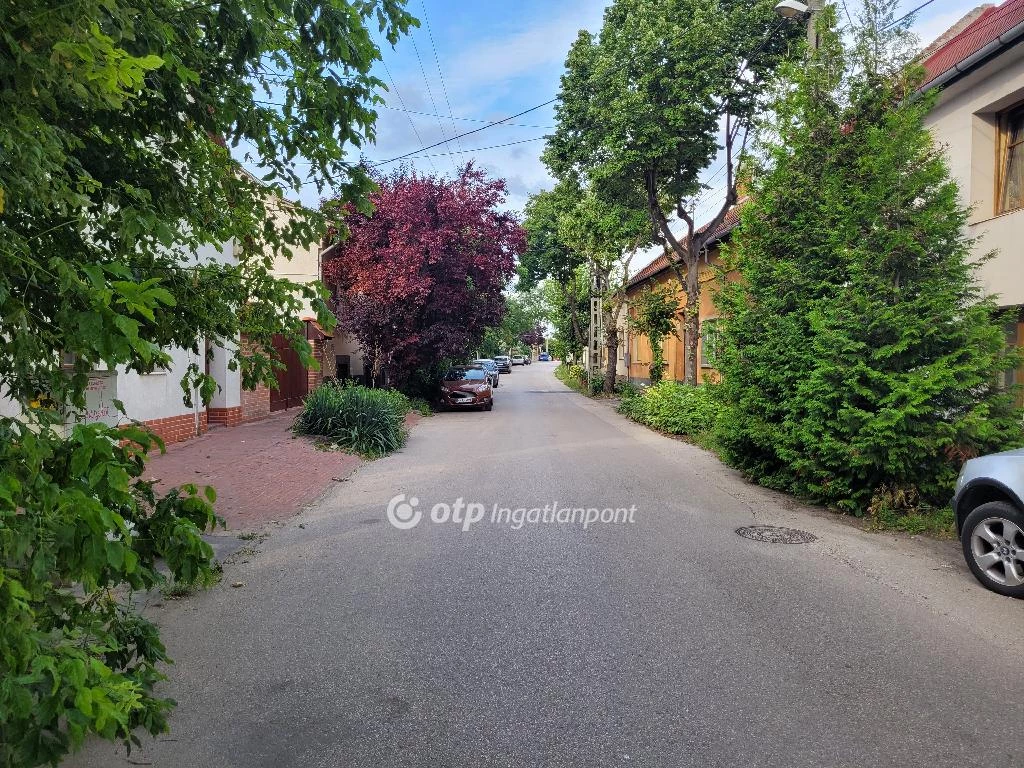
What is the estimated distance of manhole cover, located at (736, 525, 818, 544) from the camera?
22.2ft

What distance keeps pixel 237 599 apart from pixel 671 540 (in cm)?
399

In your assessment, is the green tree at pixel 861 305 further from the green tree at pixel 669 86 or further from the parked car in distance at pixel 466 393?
the parked car in distance at pixel 466 393

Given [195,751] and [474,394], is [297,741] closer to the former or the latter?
[195,751]

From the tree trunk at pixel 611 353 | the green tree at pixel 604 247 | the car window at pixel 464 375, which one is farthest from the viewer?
the tree trunk at pixel 611 353

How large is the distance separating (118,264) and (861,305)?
24.8 feet

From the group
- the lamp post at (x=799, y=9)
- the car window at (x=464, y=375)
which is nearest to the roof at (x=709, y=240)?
the lamp post at (x=799, y=9)

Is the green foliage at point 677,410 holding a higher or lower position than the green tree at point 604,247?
lower

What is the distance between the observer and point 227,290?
317 cm

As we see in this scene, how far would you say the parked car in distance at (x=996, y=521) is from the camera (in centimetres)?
505

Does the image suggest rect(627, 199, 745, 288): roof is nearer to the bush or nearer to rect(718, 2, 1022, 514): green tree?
rect(718, 2, 1022, 514): green tree

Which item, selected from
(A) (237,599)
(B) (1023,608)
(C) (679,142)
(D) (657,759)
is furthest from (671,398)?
(D) (657,759)

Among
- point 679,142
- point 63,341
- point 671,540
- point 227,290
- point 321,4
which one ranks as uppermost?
point 679,142

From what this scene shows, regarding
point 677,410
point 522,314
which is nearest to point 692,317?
point 677,410

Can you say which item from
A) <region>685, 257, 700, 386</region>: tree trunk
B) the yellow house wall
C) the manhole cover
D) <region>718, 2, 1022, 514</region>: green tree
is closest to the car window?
the yellow house wall
